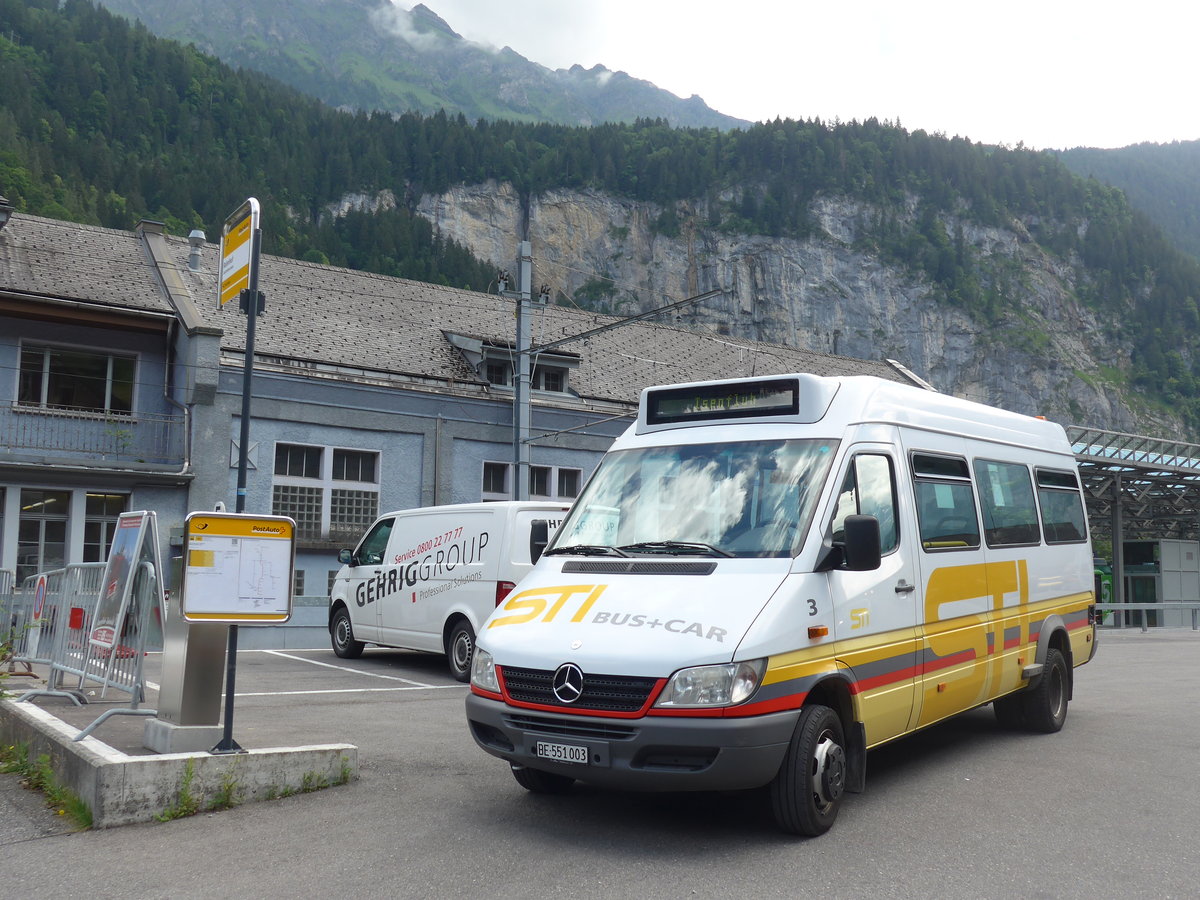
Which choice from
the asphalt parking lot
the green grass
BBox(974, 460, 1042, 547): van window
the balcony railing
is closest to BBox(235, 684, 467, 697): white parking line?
the asphalt parking lot

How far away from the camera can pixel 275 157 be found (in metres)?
113

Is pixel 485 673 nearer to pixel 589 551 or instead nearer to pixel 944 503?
pixel 589 551

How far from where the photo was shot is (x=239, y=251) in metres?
7.14

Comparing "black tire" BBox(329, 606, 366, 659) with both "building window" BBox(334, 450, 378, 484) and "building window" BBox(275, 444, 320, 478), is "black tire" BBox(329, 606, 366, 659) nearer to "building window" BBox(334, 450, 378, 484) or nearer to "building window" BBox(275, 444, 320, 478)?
"building window" BBox(275, 444, 320, 478)

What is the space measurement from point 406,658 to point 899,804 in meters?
11.3

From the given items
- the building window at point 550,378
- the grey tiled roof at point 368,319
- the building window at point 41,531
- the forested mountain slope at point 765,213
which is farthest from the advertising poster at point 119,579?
the forested mountain slope at point 765,213

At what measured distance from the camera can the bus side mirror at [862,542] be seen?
5.80m

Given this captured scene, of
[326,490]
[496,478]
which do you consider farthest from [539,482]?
[326,490]

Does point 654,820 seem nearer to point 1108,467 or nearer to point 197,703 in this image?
point 197,703

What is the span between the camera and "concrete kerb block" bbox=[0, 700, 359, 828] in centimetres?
586

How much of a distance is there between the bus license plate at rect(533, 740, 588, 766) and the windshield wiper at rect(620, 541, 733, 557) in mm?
1279

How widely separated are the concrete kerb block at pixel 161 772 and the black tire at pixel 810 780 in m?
2.86

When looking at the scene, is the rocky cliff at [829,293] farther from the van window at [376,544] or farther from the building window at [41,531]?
the van window at [376,544]

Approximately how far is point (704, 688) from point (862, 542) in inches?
47.9
